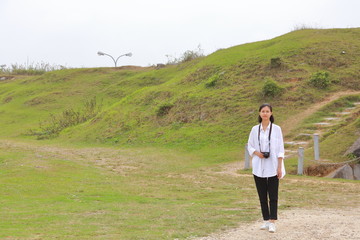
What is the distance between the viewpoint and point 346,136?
674 inches

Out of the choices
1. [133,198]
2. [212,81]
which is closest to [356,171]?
[133,198]

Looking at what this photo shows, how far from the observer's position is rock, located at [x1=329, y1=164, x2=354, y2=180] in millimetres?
14042

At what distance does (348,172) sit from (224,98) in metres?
12.1

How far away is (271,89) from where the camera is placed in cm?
2425

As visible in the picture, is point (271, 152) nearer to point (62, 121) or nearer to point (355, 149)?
point (355, 149)

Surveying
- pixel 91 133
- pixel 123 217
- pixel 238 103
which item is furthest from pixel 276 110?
pixel 123 217

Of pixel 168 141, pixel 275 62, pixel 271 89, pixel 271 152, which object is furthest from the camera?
pixel 275 62

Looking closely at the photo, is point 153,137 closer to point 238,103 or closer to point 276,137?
point 238,103

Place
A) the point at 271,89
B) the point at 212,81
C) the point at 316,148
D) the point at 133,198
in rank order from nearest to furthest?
the point at 133,198, the point at 316,148, the point at 271,89, the point at 212,81

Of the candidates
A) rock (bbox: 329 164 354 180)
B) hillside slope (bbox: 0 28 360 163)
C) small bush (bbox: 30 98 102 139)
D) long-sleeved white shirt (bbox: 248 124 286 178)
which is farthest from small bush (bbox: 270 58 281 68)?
long-sleeved white shirt (bbox: 248 124 286 178)

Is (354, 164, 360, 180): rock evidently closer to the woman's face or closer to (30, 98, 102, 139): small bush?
the woman's face

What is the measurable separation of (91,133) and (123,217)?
19873mm

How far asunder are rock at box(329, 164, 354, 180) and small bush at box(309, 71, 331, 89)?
433 inches

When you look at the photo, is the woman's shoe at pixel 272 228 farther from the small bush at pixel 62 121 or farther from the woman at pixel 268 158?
the small bush at pixel 62 121
